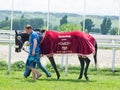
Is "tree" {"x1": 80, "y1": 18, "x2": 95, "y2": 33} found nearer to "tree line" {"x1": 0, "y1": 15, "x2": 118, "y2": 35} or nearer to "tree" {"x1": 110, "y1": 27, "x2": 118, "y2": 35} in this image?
"tree line" {"x1": 0, "y1": 15, "x2": 118, "y2": 35}

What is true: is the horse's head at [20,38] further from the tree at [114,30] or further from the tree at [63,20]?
the tree at [114,30]

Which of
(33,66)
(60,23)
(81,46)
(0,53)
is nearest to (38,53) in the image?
(33,66)

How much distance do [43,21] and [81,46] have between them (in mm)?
21489

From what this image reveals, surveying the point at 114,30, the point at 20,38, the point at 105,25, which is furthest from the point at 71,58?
the point at 114,30

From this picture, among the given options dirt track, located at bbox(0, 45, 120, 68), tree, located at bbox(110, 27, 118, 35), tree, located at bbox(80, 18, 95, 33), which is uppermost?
tree, located at bbox(80, 18, 95, 33)

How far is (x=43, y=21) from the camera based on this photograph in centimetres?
3472

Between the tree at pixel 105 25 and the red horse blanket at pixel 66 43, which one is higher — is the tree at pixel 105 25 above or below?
below

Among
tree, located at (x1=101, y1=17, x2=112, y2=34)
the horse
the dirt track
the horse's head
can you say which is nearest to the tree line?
tree, located at (x1=101, y1=17, x2=112, y2=34)

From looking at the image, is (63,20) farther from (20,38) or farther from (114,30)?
(20,38)

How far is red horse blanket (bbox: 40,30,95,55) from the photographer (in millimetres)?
13297

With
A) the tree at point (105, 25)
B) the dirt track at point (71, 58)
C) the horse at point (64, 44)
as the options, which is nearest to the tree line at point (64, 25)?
the tree at point (105, 25)

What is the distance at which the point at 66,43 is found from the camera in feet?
43.8

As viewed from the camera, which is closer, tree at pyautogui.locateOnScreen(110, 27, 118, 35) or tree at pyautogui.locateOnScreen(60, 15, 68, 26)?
tree at pyautogui.locateOnScreen(60, 15, 68, 26)

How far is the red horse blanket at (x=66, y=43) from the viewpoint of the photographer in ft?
43.6
